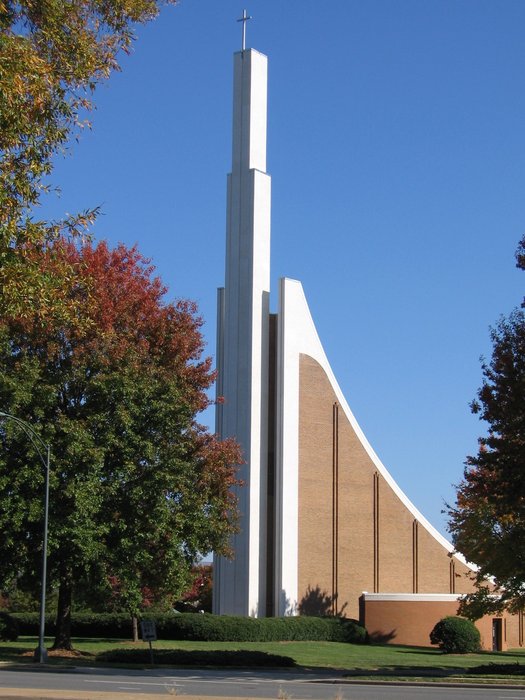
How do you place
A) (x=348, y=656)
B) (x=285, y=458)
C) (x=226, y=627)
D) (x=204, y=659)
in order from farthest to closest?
(x=285, y=458), (x=226, y=627), (x=348, y=656), (x=204, y=659)

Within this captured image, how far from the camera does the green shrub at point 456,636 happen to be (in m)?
44.6

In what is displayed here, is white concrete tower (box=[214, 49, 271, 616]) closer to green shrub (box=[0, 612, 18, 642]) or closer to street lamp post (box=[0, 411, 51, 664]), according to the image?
green shrub (box=[0, 612, 18, 642])

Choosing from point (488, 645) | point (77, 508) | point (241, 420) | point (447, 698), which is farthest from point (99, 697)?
point (488, 645)

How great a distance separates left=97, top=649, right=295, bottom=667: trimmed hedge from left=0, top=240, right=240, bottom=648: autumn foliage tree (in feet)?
5.77

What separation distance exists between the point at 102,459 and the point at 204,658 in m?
6.91

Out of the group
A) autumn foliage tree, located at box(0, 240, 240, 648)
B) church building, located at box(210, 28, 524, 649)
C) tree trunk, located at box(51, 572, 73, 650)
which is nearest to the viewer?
autumn foliage tree, located at box(0, 240, 240, 648)

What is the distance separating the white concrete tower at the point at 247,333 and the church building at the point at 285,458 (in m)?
0.06

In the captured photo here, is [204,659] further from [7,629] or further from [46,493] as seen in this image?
[7,629]


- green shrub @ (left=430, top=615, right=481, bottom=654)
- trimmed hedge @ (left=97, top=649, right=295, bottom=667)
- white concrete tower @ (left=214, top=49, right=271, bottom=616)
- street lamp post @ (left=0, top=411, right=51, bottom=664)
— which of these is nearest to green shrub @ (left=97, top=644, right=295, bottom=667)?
trimmed hedge @ (left=97, top=649, right=295, bottom=667)

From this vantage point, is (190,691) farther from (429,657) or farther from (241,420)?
(241,420)

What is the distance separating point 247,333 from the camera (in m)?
49.4

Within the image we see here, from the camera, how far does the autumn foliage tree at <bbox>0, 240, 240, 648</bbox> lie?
32.5 m

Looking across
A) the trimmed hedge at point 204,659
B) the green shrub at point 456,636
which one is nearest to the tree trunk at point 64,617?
the trimmed hedge at point 204,659

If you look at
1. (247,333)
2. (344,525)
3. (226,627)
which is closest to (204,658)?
(226,627)
